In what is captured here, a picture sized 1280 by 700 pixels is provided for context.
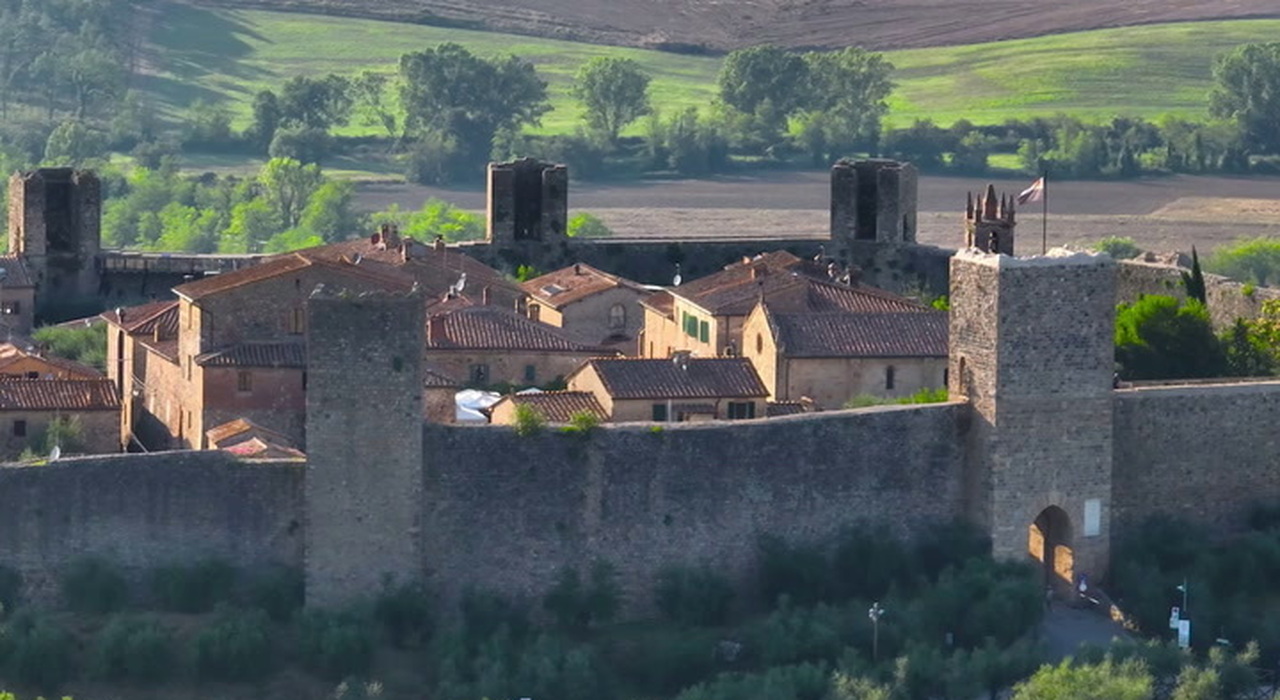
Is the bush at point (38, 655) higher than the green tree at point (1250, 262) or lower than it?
lower

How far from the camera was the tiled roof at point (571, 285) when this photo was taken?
6150cm

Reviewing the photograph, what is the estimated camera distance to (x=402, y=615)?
157 feet

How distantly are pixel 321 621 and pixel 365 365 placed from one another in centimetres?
249

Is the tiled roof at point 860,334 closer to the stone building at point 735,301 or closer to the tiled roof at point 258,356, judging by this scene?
the stone building at point 735,301

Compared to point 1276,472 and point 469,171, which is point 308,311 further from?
point 469,171

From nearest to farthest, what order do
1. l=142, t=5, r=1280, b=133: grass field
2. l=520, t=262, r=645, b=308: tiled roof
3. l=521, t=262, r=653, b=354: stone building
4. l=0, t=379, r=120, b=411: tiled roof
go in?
l=0, t=379, r=120, b=411: tiled roof
l=521, t=262, r=653, b=354: stone building
l=520, t=262, r=645, b=308: tiled roof
l=142, t=5, r=1280, b=133: grass field

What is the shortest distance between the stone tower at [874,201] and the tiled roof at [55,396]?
12.7 m

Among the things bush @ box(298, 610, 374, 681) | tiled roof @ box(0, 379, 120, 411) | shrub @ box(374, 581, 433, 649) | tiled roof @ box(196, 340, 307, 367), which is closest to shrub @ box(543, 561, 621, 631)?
shrub @ box(374, 581, 433, 649)

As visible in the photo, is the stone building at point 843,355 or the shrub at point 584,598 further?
the stone building at point 843,355

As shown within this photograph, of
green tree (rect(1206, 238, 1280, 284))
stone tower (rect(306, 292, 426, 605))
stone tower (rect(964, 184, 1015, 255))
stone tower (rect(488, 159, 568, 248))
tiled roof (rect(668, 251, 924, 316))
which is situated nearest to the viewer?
stone tower (rect(306, 292, 426, 605))

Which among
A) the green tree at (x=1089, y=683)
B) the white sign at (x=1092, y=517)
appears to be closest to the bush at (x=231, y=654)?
the green tree at (x=1089, y=683)

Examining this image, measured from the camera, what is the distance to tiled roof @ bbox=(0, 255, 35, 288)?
62.9 meters

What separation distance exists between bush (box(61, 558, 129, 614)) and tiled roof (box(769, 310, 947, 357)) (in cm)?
994

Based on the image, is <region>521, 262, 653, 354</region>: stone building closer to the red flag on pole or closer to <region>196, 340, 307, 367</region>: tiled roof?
<region>196, 340, 307, 367</region>: tiled roof
